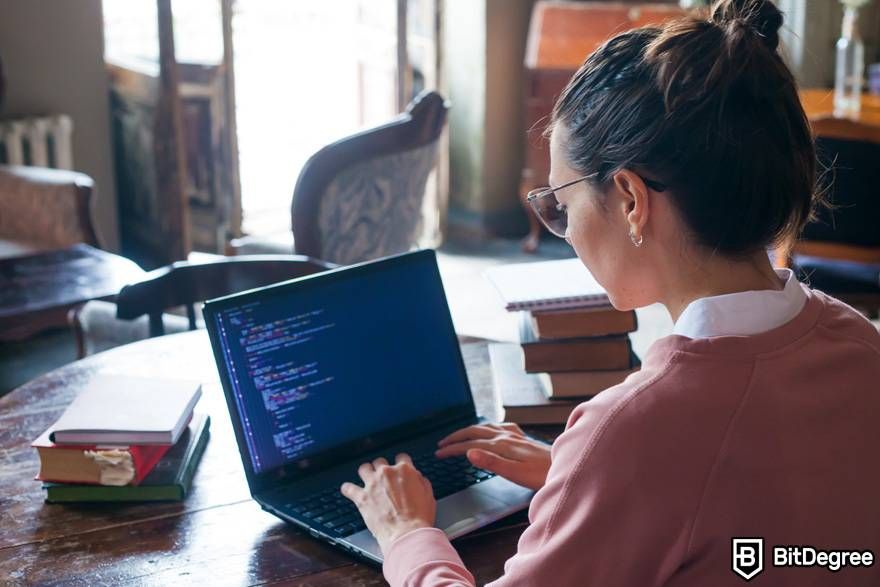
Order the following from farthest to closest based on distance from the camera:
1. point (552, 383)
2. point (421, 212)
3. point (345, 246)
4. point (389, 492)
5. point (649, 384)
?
point (421, 212) → point (345, 246) → point (552, 383) → point (389, 492) → point (649, 384)

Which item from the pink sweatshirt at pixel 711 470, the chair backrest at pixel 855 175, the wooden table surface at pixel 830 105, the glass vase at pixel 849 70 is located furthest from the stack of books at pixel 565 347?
the glass vase at pixel 849 70

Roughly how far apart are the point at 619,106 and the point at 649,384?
232 mm

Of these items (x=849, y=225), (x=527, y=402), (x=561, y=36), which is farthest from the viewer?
(x=561, y=36)

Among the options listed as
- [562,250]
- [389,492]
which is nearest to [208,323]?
[389,492]

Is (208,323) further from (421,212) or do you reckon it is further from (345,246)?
(421,212)

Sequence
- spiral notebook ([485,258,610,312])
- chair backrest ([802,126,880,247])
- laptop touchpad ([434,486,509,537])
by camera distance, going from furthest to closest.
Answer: chair backrest ([802,126,880,247]) → spiral notebook ([485,258,610,312]) → laptop touchpad ([434,486,509,537])

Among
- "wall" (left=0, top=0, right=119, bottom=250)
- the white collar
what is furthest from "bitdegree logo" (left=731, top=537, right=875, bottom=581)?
"wall" (left=0, top=0, right=119, bottom=250)

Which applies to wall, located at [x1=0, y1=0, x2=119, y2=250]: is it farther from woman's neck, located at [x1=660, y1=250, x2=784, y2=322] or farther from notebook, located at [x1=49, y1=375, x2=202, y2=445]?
woman's neck, located at [x1=660, y1=250, x2=784, y2=322]

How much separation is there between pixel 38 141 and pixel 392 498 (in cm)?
338

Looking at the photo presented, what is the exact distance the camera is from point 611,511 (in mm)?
887

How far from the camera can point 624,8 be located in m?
5.09

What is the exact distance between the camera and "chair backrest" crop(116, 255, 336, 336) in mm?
2186

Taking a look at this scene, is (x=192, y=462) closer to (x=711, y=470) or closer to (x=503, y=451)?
(x=503, y=451)

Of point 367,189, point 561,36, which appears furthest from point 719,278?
point 561,36
